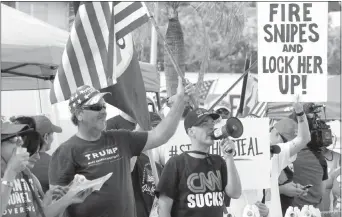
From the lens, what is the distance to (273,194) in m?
8.25

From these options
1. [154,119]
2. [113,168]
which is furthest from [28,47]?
[113,168]

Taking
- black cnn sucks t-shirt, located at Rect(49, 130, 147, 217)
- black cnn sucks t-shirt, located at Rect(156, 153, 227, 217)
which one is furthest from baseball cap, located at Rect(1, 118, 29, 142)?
black cnn sucks t-shirt, located at Rect(156, 153, 227, 217)

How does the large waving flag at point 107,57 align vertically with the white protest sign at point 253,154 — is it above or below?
above

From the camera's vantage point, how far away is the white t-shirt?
321 inches

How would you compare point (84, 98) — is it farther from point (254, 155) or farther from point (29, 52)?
point (29, 52)

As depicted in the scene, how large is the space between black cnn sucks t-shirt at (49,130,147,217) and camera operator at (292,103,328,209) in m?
3.38

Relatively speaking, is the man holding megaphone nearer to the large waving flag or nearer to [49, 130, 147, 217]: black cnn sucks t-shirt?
[49, 130, 147, 217]: black cnn sucks t-shirt

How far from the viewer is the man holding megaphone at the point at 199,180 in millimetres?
6039

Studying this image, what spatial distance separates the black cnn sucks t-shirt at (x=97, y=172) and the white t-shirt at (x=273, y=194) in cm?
257

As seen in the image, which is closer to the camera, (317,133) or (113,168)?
(113,168)

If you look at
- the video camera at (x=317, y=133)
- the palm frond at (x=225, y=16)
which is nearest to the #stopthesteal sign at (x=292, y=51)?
the video camera at (x=317, y=133)

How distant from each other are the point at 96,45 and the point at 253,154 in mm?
2043

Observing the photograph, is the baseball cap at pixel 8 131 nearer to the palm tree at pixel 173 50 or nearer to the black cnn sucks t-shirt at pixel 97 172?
the black cnn sucks t-shirt at pixel 97 172

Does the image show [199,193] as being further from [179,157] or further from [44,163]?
[44,163]
